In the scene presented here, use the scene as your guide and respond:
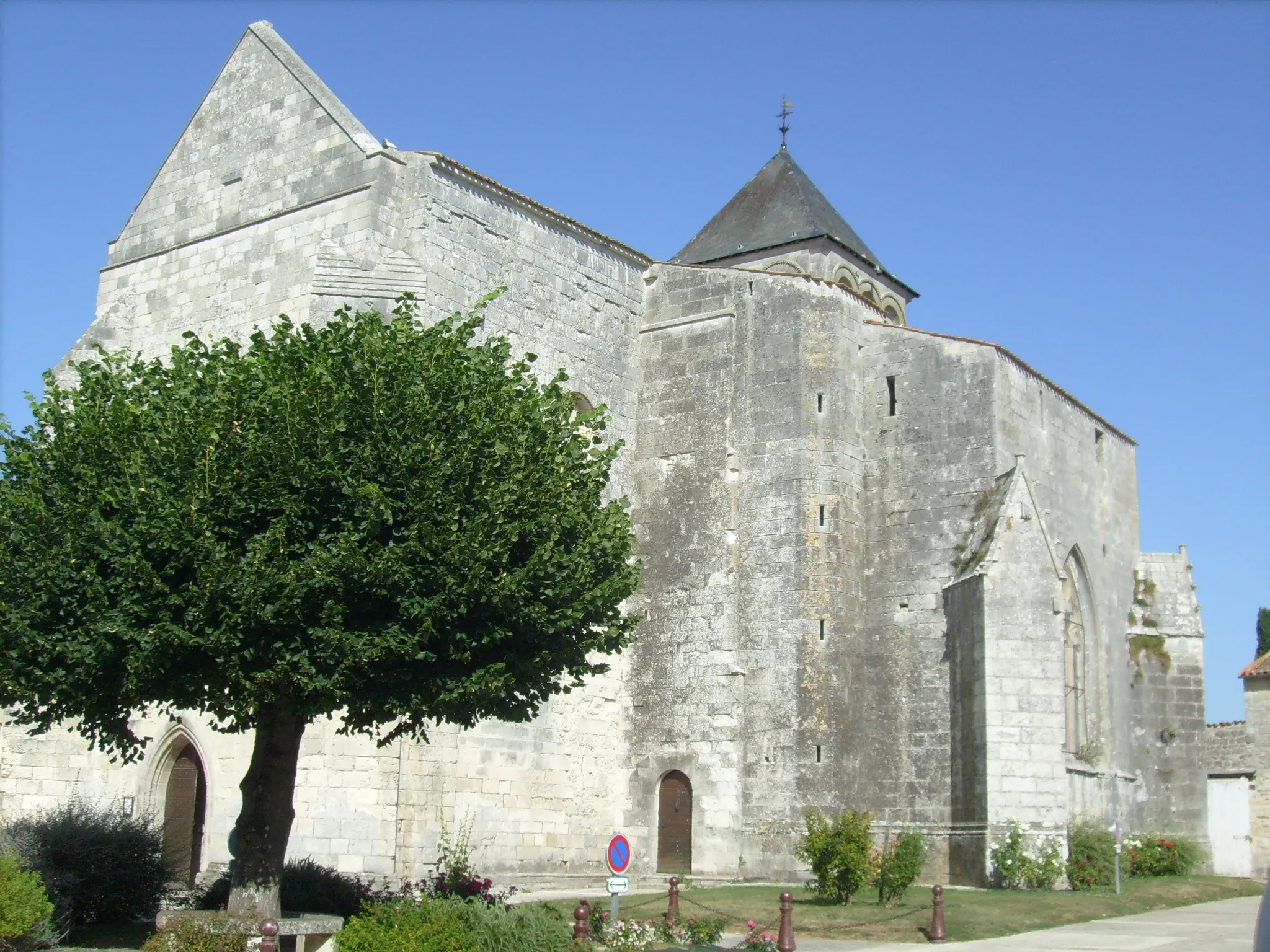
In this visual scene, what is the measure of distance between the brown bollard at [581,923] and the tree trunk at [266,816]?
2.51 metres

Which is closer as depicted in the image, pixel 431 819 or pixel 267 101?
pixel 431 819

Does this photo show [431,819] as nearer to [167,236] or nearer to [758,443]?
[758,443]

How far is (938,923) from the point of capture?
13.7 m

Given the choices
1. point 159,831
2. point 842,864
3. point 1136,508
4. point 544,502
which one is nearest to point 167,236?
point 159,831

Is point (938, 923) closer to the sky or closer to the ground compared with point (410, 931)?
closer to the ground

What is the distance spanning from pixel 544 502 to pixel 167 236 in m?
11.0

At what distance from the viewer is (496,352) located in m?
13.0

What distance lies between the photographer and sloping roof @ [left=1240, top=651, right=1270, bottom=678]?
30.0m

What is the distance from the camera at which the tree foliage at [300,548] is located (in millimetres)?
10992

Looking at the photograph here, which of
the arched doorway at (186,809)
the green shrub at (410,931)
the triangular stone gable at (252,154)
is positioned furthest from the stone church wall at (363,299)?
the green shrub at (410,931)

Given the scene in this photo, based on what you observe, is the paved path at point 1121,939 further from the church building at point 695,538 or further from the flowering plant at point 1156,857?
the flowering plant at point 1156,857

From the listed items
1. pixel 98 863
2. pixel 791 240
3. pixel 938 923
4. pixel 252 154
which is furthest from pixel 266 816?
pixel 791 240

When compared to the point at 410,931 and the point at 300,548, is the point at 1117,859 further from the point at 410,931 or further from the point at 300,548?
the point at 300,548

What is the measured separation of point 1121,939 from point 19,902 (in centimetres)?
1011
